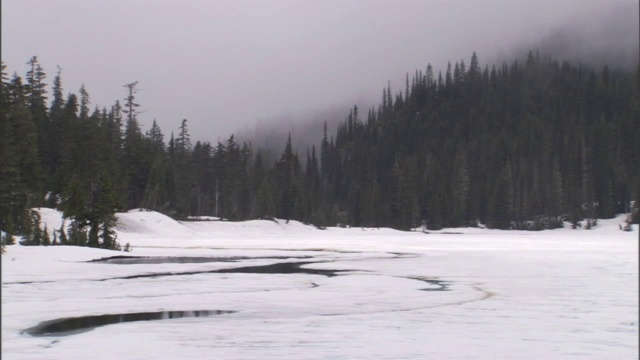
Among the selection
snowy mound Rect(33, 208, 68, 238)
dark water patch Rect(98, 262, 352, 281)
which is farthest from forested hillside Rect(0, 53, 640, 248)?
dark water patch Rect(98, 262, 352, 281)

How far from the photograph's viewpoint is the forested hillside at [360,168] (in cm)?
5119

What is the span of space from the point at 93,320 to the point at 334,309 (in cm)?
481

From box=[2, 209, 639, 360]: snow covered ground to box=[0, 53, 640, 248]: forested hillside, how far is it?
16.3 metres

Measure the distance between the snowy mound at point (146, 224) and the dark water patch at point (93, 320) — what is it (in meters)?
46.5

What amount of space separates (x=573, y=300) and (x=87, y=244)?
25.8m

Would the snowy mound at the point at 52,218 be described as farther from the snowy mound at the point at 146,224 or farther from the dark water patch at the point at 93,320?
the dark water patch at the point at 93,320

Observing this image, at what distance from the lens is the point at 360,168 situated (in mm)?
165375

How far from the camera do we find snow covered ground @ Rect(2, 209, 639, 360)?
809 centimetres

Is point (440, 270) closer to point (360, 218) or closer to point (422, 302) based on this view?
point (422, 302)

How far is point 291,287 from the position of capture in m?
15.8

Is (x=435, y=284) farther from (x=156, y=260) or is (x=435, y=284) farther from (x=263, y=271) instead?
(x=156, y=260)

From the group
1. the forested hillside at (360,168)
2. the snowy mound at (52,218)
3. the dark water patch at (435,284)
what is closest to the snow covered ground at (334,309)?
the dark water patch at (435,284)

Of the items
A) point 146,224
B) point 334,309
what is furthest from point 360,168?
point 334,309

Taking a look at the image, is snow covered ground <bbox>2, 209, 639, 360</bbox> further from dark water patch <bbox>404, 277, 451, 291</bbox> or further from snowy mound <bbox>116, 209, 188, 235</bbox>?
snowy mound <bbox>116, 209, 188, 235</bbox>
